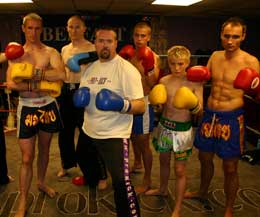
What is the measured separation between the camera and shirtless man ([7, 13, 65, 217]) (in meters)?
2.34

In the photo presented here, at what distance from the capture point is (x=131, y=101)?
6.77ft

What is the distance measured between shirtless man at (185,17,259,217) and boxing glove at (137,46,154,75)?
491 millimetres

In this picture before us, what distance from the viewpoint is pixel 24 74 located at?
226 centimetres

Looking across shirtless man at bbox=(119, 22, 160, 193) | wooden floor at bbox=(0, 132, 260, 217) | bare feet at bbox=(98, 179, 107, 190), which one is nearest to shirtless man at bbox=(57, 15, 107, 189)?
bare feet at bbox=(98, 179, 107, 190)

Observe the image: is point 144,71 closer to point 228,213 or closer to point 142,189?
point 142,189

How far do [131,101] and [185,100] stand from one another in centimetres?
38

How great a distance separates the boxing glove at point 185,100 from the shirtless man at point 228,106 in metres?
0.23

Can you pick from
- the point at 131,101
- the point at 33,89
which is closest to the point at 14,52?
the point at 33,89

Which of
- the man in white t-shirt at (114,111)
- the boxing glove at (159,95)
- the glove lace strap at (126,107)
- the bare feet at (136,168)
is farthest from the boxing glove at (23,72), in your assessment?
the bare feet at (136,168)

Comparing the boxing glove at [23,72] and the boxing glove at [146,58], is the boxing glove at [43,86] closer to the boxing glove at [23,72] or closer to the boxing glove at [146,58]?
the boxing glove at [23,72]

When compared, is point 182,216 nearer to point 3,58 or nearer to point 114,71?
point 114,71

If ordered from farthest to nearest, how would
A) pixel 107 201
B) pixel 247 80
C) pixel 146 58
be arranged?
pixel 107 201
pixel 146 58
pixel 247 80

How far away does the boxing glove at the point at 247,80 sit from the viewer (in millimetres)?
2150

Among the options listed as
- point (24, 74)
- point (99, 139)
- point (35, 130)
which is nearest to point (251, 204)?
point (99, 139)
